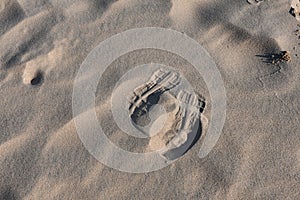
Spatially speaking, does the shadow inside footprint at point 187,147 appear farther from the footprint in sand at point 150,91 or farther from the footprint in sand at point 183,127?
the footprint in sand at point 150,91

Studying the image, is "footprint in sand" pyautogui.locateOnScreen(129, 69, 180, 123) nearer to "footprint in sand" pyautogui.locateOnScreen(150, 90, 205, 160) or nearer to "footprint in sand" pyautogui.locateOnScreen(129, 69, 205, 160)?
"footprint in sand" pyautogui.locateOnScreen(129, 69, 205, 160)

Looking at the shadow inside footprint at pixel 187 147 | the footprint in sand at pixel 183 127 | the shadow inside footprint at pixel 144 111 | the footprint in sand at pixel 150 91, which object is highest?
the footprint in sand at pixel 150 91

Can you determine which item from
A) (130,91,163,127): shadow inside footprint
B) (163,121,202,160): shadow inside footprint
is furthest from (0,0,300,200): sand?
(130,91,163,127): shadow inside footprint

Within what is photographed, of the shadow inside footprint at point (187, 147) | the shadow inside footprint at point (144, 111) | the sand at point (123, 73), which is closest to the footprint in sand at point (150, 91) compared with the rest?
the shadow inside footprint at point (144, 111)

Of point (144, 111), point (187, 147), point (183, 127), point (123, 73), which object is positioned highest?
point (123, 73)

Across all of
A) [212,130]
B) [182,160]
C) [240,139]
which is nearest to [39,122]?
[182,160]

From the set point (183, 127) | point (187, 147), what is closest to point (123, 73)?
point (183, 127)

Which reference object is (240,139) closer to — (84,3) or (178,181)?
(178,181)

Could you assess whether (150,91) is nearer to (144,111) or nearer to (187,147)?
(144,111)

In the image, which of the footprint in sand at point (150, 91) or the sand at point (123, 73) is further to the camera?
the footprint in sand at point (150, 91)
